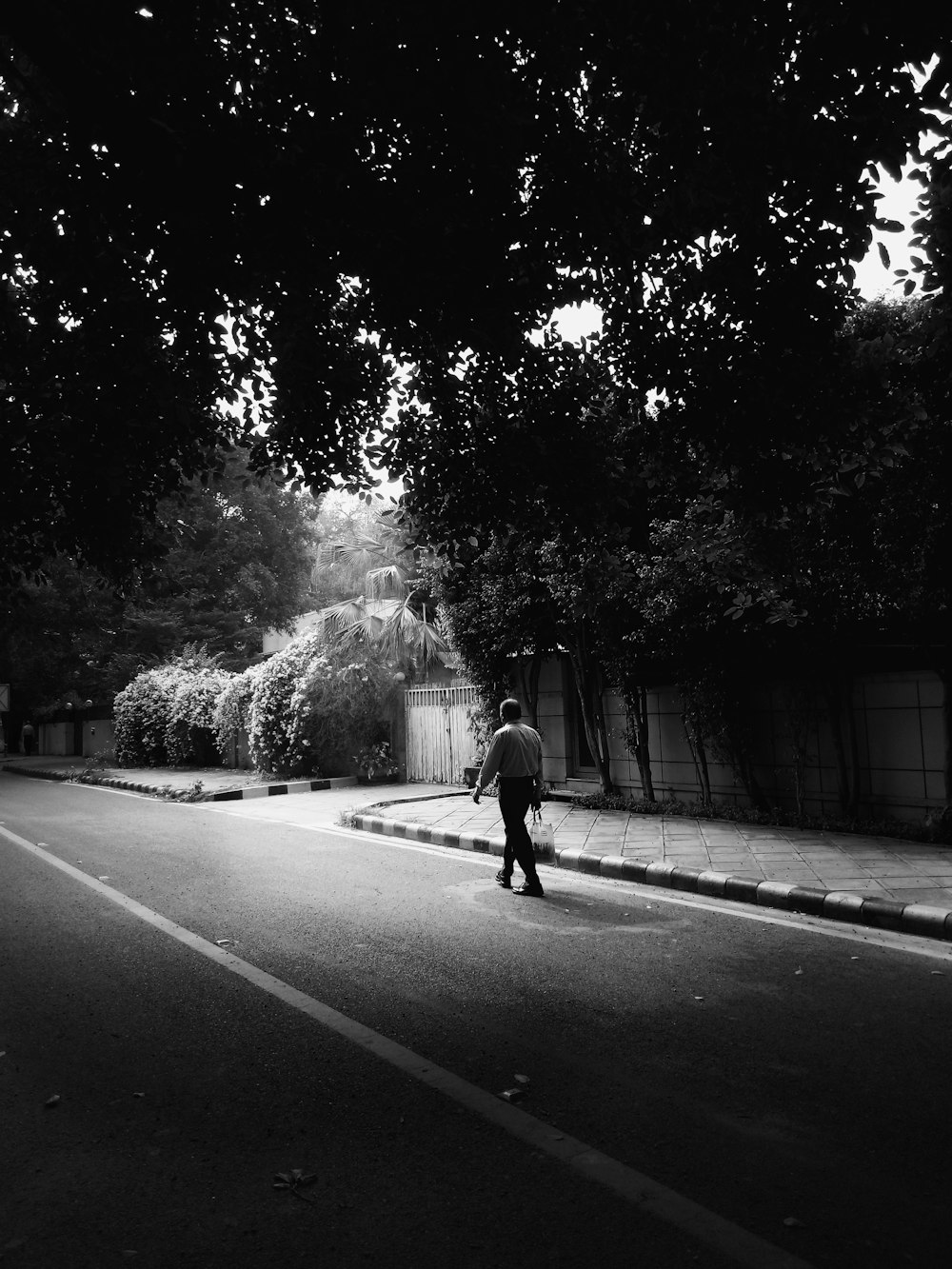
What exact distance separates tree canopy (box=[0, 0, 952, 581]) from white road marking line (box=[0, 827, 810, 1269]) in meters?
4.23

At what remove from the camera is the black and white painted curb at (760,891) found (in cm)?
639

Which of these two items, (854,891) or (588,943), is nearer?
(588,943)

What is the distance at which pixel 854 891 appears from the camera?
7.02 metres

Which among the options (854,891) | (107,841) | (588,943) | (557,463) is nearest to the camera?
(588,943)

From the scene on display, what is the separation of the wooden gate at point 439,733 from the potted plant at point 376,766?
15.5 inches

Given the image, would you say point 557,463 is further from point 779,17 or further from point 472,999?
point 472,999

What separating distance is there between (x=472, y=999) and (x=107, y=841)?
26.1ft

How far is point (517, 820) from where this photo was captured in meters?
7.97

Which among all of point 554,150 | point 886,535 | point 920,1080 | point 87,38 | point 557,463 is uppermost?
point 87,38

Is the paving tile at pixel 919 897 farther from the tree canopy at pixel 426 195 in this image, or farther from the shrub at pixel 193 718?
the shrub at pixel 193 718

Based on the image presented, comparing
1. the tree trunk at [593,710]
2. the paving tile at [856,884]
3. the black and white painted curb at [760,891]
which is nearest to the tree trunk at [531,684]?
the tree trunk at [593,710]

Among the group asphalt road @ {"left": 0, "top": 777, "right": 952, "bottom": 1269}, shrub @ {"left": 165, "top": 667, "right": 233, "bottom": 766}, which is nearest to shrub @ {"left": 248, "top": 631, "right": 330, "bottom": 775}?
shrub @ {"left": 165, "top": 667, "right": 233, "bottom": 766}

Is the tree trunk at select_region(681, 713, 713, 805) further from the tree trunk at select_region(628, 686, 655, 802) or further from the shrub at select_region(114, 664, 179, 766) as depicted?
the shrub at select_region(114, 664, 179, 766)

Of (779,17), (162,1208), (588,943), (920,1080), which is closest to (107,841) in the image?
(588,943)
